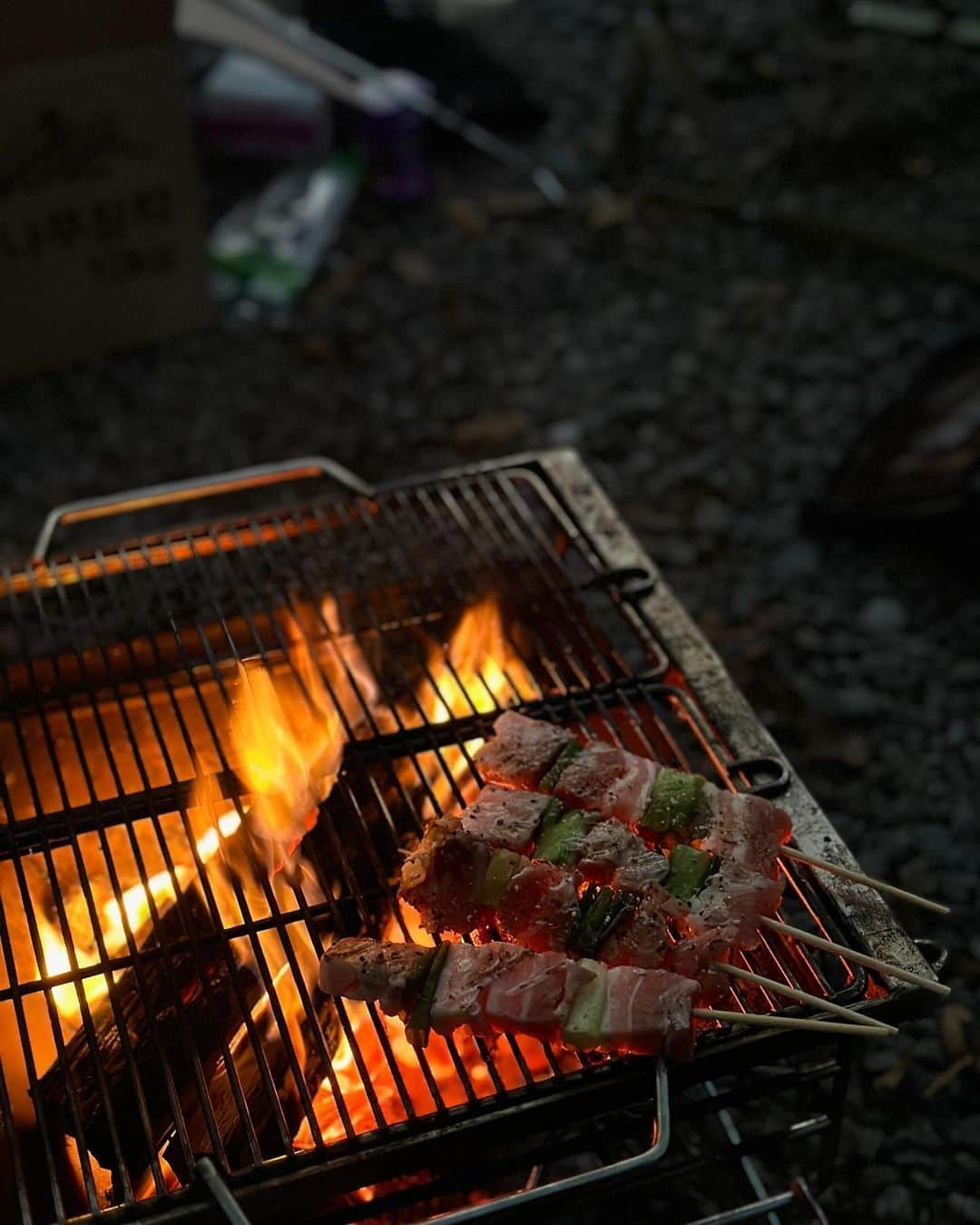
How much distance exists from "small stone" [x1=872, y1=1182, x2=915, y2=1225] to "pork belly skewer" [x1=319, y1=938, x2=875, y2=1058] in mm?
979

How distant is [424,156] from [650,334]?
2.09 metres

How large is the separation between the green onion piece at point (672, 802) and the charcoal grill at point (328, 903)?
182mm

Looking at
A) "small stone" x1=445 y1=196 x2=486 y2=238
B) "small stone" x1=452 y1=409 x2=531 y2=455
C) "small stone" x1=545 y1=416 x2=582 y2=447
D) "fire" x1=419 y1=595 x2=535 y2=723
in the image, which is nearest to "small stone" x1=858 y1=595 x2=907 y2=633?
"small stone" x1=545 y1=416 x2=582 y2=447

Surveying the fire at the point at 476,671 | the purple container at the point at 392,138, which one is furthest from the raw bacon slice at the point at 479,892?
the purple container at the point at 392,138

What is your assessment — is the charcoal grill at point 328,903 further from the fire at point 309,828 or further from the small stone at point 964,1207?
the small stone at point 964,1207

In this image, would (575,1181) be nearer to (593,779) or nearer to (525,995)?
(525,995)

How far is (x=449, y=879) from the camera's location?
1.99m

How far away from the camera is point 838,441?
4770mm

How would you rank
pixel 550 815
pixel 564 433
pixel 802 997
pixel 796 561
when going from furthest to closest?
A: 1. pixel 564 433
2. pixel 796 561
3. pixel 550 815
4. pixel 802 997

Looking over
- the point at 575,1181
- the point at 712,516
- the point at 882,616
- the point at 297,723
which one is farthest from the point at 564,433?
the point at 575,1181

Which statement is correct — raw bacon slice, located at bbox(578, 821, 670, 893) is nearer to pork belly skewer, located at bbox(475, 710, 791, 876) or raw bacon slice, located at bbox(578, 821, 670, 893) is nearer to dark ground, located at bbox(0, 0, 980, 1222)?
pork belly skewer, located at bbox(475, 710, 791, 876)

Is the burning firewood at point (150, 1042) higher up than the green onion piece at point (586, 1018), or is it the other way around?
the burning firewood at point (150, 1042)

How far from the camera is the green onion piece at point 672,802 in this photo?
2154 mm

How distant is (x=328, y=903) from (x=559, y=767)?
0.51 m
